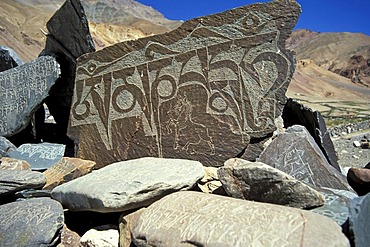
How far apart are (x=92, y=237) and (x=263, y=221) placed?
1119 mm

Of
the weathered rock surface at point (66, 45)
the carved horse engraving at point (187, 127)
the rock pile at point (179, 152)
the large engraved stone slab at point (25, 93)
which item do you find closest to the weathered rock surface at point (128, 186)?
the rock pile at point (179, 152)

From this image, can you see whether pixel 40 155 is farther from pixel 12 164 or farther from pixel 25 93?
pixel 25 93

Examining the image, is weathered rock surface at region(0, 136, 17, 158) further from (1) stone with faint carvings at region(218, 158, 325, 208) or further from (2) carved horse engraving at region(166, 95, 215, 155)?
(1) stone with faint carvings at region(218, 158, 325, 208)

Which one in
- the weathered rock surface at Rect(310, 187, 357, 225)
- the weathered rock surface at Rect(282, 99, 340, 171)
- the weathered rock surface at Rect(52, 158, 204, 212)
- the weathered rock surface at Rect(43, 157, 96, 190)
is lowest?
the weathered rock surface at Rect(43, 157, 96, 190)

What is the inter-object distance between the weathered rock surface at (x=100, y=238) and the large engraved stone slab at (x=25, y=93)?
225 centimetres

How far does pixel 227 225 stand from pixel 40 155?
247cm

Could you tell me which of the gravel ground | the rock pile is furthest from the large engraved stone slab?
the gravel ground

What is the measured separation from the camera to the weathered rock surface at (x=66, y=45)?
426cm

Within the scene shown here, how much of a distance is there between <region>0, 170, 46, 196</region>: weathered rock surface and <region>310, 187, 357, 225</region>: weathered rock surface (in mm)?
1948

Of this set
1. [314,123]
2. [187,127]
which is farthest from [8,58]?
[314,123]

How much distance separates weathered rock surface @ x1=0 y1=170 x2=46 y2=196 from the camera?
274 centimetres

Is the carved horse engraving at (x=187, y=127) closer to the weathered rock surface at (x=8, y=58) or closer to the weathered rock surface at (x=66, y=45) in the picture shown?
the weathered rock surface at (x=66, y=45)

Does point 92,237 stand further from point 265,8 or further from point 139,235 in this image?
point 265,8

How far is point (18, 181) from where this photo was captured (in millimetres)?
2771
